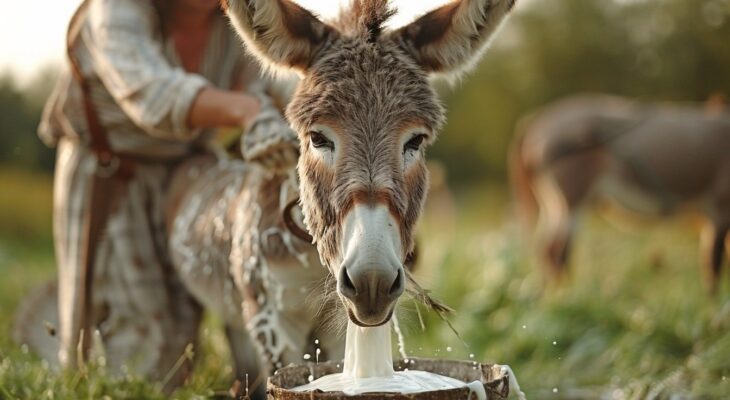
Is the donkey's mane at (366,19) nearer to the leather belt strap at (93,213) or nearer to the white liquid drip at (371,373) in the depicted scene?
the white liquid drip at (371,373)

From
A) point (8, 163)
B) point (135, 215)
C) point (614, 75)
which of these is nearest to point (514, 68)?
point (614, 75)

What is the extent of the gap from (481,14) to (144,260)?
2.16 meters

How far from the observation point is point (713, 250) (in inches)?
332

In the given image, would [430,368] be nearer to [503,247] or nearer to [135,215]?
[135,215]

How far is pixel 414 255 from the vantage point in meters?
3.10

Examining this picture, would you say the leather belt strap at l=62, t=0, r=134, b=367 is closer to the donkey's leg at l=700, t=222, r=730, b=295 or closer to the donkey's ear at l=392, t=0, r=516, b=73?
the donkey's ear at l=392, t=0, r=516, b=73

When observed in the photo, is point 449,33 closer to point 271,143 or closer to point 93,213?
point 271,143

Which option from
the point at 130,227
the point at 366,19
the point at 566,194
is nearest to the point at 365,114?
the point at 366,19

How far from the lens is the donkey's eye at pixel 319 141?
249cm

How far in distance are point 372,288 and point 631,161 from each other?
26.0ft

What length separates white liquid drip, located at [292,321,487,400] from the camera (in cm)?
239

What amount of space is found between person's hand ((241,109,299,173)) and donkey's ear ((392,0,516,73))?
0.49 metres

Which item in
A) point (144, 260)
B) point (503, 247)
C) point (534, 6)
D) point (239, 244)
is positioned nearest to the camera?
point (239, 244)

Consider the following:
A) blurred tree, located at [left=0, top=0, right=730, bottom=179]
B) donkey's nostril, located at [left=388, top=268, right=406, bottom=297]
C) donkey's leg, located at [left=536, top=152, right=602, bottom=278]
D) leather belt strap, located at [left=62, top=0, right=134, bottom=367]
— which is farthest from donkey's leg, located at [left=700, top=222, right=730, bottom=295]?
donkey's nostril, located at [left=388, top=268, right=406, bottom=297]
